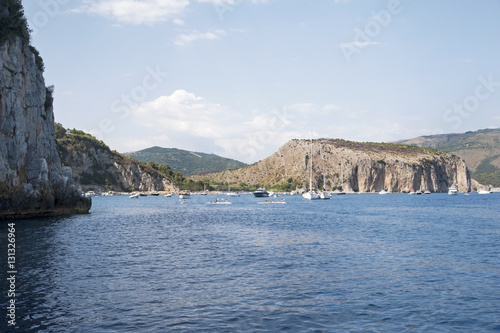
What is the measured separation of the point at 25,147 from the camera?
182 ft

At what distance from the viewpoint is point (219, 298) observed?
754 inches

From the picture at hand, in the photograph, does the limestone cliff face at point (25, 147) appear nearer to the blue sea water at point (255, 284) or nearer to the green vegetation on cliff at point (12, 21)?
the green vegetation on cliff at point (12, 21)

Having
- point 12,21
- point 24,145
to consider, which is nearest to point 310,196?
point 24,145

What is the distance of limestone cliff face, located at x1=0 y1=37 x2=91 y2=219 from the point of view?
50.8 meters

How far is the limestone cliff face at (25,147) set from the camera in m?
50.8

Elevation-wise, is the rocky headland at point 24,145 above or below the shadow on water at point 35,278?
above

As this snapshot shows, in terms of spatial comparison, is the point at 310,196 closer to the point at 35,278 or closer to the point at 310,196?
the point at 310,196

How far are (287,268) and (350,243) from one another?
12.7m

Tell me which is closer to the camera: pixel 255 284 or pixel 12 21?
pixel 255 284

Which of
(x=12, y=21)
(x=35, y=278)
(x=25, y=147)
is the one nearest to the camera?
(x=35, y=278)

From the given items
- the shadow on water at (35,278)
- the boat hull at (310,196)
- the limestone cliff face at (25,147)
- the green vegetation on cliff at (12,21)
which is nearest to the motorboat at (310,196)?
the boat hull at (310,196)

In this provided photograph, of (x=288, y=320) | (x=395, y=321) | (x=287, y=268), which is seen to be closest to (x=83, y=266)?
(x=287, y=268)

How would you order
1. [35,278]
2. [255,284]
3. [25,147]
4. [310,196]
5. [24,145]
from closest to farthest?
[255,284] < [35,278] < [24,145] < [25,147] < [310,196]

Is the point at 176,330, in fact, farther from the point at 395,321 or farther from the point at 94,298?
the point at 395,321
